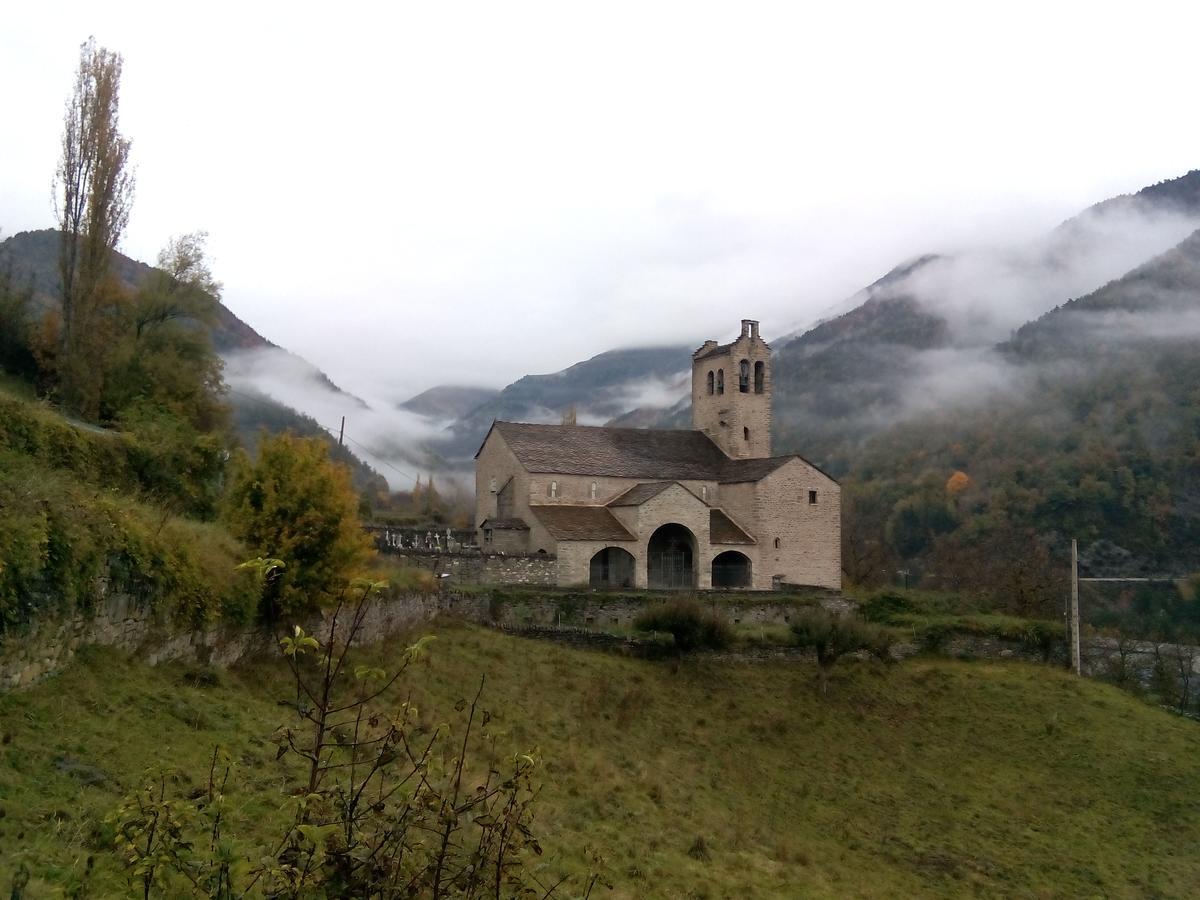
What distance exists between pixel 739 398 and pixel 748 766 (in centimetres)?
2411

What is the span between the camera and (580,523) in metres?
34.8

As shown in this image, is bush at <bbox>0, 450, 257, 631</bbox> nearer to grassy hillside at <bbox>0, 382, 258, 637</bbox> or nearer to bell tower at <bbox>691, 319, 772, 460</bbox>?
grassy hillside at <bbox>0, 382, 258, 637</bbox>

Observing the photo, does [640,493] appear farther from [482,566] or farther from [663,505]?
[482,566]

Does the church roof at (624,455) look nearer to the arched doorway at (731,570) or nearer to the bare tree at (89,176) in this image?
the arched doorway at (731,570)

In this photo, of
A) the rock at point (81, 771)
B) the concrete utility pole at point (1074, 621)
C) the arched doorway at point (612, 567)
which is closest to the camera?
the rock at point (81, 771)

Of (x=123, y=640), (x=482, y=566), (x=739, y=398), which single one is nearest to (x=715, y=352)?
(x=739, y=398)

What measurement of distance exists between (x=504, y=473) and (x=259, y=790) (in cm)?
2941

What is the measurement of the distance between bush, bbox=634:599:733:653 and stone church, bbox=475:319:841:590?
5804mm

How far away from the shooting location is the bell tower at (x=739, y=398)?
4297 cm

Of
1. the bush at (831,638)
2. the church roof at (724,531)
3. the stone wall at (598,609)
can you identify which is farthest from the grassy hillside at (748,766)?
the church roof at (724,531)

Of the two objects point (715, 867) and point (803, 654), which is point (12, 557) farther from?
point (803, 654)

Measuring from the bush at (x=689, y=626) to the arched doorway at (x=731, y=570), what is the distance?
9671 millimetres

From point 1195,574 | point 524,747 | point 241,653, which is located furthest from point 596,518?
point 1195,574

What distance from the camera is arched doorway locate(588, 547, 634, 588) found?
3528 centimetres
